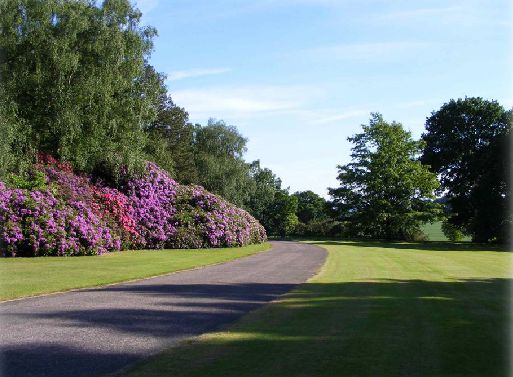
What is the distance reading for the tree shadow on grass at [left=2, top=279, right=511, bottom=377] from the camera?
574 centimetres

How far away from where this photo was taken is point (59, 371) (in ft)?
18.2

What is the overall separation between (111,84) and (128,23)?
4258 mm

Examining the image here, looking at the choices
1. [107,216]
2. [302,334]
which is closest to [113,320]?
[302,334]

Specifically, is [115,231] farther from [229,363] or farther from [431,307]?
[229,363]

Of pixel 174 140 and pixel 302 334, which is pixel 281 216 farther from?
pixel 302 334

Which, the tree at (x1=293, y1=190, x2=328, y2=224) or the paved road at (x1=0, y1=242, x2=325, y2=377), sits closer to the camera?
the paved road at (x1=0, y1=242, x2=325, y2=377)

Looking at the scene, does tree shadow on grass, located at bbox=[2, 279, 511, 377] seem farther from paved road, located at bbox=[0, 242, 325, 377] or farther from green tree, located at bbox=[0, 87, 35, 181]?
green tree, located at bbox=[0, 87, 35, 181]

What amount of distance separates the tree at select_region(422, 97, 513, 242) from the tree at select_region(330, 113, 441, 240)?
8.82 ft

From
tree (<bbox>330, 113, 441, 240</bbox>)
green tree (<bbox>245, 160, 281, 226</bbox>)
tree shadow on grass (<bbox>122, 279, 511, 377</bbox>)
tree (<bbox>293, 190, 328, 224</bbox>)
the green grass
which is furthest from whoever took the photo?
tree (<bbox>293, 190, 328, 224</bbox>)

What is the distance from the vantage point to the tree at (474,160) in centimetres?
4888

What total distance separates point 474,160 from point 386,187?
389 inches

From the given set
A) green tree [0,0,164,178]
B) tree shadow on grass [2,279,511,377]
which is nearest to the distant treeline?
green tree [0,0,164,178]

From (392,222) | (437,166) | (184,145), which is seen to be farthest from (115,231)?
(437,166)

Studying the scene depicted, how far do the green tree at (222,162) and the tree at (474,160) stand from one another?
79.7 ft
